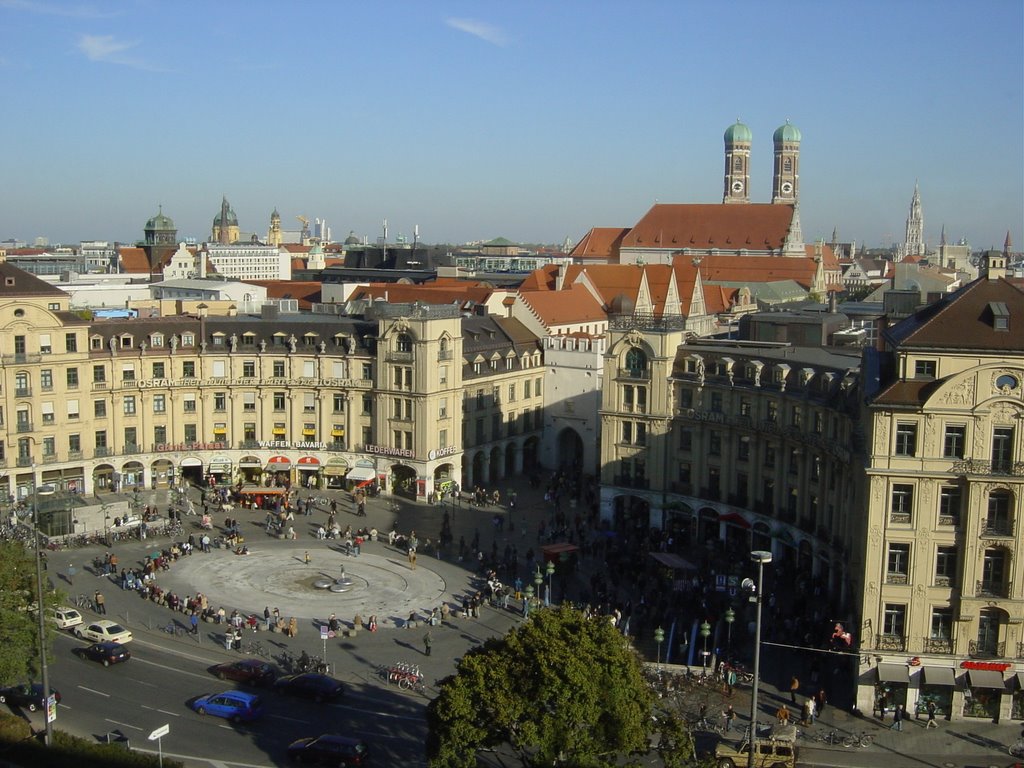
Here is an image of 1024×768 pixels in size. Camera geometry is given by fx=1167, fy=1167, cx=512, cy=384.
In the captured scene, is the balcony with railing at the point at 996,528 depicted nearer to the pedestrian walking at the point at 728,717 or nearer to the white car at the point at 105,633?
the pedestrian walking at the point at 728,717

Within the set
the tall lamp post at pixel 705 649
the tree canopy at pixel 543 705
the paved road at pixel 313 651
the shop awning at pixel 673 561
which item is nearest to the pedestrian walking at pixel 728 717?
the paved road at pixel 313 651

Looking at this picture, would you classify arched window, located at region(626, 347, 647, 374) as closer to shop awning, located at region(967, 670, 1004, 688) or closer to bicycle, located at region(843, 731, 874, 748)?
shop awning, located at region(967, 670, 1004, 688)

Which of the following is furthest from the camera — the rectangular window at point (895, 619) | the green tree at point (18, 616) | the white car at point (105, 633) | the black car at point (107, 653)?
the white car at point (105, 633)

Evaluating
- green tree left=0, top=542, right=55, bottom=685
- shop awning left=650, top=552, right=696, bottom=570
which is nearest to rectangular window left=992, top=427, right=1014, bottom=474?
shop awning left=650, top=552, right=696, bottom=570

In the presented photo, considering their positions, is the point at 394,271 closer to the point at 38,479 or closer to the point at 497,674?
the point at 38,479

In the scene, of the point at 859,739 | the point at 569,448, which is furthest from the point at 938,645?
the point at 569,448
